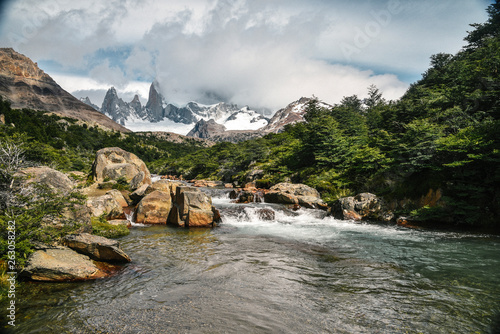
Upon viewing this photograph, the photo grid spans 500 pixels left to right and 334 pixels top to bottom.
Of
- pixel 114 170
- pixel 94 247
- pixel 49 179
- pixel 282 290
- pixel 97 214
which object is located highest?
pixel 114 170

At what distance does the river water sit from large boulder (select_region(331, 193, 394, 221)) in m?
5.16

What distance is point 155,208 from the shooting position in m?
17.1

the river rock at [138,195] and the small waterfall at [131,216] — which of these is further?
the river rock at [138,195]

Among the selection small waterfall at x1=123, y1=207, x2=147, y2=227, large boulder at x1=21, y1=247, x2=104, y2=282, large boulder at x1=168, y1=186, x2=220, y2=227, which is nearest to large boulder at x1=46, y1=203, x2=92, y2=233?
large boulder at x1=21, y1=247, x2=104, y2=282

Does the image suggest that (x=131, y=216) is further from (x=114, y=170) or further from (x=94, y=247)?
(x=114, y=170)

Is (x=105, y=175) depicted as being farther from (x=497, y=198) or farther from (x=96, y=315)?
(x=497, y=198)

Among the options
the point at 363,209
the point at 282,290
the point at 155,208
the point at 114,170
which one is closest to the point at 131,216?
the point at 155,208

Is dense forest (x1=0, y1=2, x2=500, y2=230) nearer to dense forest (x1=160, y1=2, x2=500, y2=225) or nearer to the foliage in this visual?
dense forest (x1=160, y1=2, x2=500, y2=225)

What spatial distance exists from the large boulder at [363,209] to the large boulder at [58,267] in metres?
17.3

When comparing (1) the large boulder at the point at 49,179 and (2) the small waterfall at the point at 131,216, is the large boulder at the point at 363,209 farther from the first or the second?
(1) the large boulder at the point at 49,179

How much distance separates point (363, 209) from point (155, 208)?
16.6m

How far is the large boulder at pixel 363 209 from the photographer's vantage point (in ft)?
60.8

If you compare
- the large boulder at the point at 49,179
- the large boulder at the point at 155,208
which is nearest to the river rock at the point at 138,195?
the large boulder at the point at 155,208

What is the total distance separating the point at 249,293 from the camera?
695 centimetres
